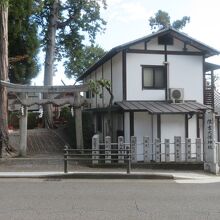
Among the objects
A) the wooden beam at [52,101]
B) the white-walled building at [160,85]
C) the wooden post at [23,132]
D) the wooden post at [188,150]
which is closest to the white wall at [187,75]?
the white-walled building at [160,85]

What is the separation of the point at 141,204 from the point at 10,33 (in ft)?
71.1

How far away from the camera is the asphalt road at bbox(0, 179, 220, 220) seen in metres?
9.05

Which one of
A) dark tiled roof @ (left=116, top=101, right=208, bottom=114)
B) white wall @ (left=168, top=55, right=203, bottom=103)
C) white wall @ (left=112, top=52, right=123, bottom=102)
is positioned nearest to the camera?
dark tiled roof @ (left=116, top=101, right=208, bottom=114)

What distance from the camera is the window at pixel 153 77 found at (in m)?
23.1

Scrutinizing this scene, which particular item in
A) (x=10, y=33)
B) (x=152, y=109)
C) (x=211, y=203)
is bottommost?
(x=211, y=203)

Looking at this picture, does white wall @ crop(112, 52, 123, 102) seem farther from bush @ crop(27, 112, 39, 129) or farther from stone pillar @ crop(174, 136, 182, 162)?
bush @ crop(27, 112, 39, 129)

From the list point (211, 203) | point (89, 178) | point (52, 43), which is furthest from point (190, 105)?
point (52, 43)

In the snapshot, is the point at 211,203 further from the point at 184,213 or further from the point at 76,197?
the point at 76,197

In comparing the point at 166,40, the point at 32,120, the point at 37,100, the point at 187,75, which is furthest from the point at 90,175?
the point at 32,120

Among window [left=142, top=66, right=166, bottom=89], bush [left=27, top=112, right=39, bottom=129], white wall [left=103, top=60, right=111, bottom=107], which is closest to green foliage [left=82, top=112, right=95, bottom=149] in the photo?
white wall [left=103, top=60, right=111, bottom=107]

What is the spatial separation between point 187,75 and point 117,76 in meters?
3.77

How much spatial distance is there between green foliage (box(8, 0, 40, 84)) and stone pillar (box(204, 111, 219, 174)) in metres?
13.6

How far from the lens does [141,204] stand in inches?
407

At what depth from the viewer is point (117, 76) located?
78.2ft
